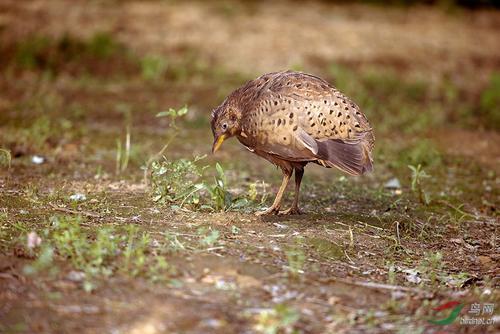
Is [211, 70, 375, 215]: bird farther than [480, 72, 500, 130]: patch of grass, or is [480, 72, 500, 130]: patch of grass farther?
[480, 72, 500, 130]: patch of grass

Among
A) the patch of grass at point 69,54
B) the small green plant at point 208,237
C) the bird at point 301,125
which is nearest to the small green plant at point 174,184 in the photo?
the bird at point 301,125

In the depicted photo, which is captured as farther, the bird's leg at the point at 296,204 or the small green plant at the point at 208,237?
the bird's leg at the point at 296,204

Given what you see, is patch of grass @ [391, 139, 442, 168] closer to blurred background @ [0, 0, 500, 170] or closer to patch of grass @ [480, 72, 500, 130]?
blurred background @ [0, 0, 500, 170]

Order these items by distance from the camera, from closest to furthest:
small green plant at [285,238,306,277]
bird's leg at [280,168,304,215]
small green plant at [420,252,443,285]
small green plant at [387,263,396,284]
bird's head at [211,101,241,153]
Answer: small green plant at [285,238,306,277]
small green plant at [387,263,396,284]
small green plant at [420,252,443,285]
bird's head at [211,101,241,153]
bird's leg at [280,168,304,215]

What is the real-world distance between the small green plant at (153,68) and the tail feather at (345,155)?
236 inches

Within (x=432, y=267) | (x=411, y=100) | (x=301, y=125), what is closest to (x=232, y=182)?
(x=301, y=125)

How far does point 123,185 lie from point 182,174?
3.12 ft

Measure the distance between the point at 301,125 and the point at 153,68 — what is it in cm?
610

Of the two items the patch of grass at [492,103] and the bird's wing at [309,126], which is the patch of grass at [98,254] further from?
the patch of grass at [492,103]

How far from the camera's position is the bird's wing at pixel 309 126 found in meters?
5.08

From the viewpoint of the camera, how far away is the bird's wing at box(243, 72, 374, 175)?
508cm

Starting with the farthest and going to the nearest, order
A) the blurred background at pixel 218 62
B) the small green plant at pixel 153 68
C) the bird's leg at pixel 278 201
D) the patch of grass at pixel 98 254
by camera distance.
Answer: the small green plant at pixel 153 68, the blurred background at pixel 218 62, the bird's leg at pixel 278 201, the patch of grass at pixel 98 254

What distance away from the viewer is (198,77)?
35.4 ft

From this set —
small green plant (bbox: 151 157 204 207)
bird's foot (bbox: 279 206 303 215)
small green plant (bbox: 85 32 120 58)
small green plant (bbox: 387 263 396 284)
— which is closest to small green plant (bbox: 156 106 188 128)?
small green plant (bbox: 151 157 204 207)
